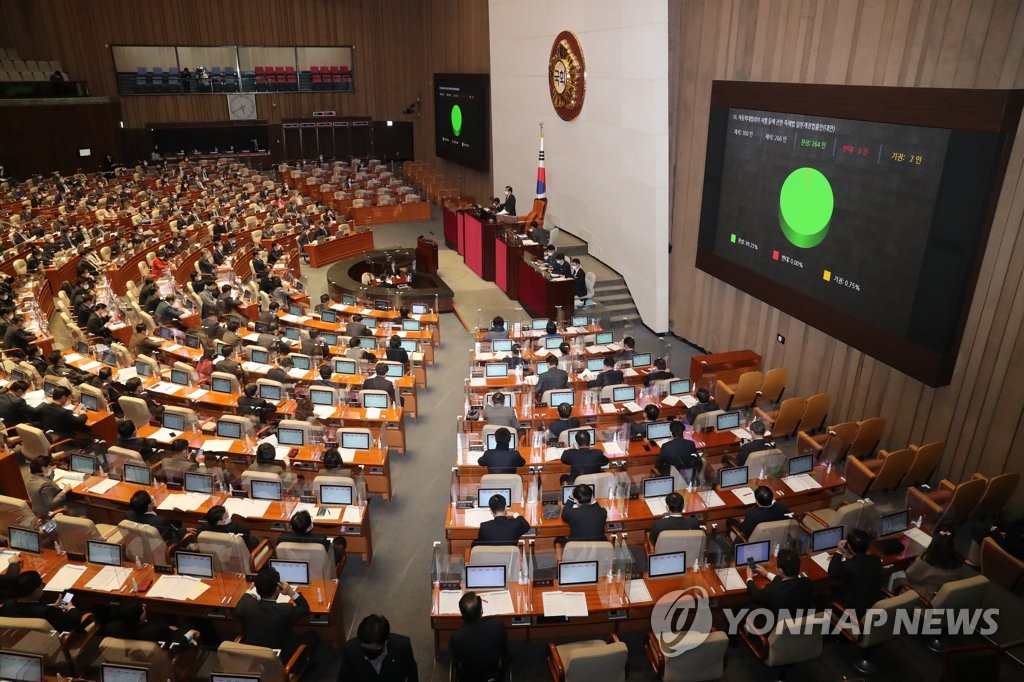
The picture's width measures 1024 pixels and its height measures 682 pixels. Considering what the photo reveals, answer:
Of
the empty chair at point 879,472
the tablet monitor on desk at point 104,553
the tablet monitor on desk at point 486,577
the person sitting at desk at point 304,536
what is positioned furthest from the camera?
the empty chair at point 879,472

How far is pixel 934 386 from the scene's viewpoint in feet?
29.2

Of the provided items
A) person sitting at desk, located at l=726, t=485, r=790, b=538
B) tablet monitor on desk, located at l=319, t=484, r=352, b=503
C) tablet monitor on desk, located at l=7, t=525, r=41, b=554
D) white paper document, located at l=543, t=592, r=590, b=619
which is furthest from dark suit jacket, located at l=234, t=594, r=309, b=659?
person sitting at desk, located at l=726, t=485, r=790, b=538

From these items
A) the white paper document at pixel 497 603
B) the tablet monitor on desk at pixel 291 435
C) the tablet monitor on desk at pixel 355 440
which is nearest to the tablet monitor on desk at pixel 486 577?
the white paper document at pixel 497 603

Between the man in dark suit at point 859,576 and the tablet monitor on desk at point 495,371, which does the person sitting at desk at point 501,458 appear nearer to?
the tablet monitor on desk at point 495,371

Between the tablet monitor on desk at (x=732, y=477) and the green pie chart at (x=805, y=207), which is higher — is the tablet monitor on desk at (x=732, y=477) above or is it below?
below

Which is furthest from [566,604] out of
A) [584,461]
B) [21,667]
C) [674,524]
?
[21,667]

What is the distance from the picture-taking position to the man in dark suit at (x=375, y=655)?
5.16 m

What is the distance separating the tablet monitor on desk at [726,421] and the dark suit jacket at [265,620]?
19.4 ft

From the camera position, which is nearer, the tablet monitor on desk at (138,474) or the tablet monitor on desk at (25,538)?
the tablet monitor on desk at (25,538)

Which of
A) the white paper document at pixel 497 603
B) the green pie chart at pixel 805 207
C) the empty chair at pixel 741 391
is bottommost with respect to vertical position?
the empty chair at pixel 741 391

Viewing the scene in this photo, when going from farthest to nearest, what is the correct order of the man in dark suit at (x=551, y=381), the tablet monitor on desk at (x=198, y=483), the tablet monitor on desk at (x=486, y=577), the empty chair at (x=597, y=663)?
the man in dark suit at (x=551, y=381), the tablet monitor on desk at (x=198, y=483), the tablet monitor on desk at (x=486, y=577), the empty chair at (x=597, y=663)

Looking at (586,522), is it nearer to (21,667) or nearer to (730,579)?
(730,579)

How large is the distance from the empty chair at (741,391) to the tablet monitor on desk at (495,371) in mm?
3621

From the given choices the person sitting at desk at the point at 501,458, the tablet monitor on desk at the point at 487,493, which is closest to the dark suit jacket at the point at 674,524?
the tablet monitor on desk at the point at 487,493
